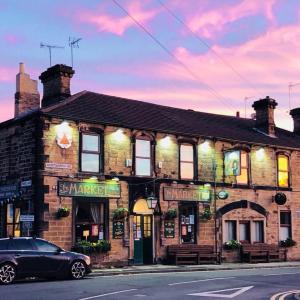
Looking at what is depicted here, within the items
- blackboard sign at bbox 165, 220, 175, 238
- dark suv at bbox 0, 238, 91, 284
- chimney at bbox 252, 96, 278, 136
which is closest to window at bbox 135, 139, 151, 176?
blackboard sign at bbox 165, 220, 175, 238

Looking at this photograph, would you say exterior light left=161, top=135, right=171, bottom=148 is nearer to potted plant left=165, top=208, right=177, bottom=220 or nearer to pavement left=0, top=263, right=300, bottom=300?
potted plant left=165, top=208, right=177, bottom=220

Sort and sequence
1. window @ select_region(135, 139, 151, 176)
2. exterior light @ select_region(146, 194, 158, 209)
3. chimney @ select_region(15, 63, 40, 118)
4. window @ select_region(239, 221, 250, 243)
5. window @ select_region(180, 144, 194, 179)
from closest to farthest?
exterior light @ select_region(146, 194, 158, 209) < window @ select_region(135, 139, 151, 176) < chimney @ select_region(15, 63, 40, 118) < window @ select_region(180, 144, 194, 179) < window @ select_region(239, 221, 250, 243)

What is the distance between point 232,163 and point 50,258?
13427 millimetres

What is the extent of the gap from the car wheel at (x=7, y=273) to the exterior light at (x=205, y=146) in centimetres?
1395

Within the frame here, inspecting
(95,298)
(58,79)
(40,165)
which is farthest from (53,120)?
(95,298)

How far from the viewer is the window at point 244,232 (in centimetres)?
3041

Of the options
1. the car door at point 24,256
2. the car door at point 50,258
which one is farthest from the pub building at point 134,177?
the car door at point 24,256

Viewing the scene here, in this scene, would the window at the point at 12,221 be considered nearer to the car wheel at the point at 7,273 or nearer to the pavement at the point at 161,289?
the pavement at the point at 161,289

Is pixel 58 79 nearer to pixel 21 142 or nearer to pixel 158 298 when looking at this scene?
pixel 21 142

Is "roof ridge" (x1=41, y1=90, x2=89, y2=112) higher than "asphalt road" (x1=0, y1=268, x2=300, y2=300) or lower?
higher

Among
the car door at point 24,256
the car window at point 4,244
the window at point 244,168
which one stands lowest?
the car door at point 24,256

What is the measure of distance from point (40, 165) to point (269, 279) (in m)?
10.2

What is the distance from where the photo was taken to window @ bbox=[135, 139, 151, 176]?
26.7 m

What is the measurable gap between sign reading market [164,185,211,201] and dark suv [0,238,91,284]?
345 inches
